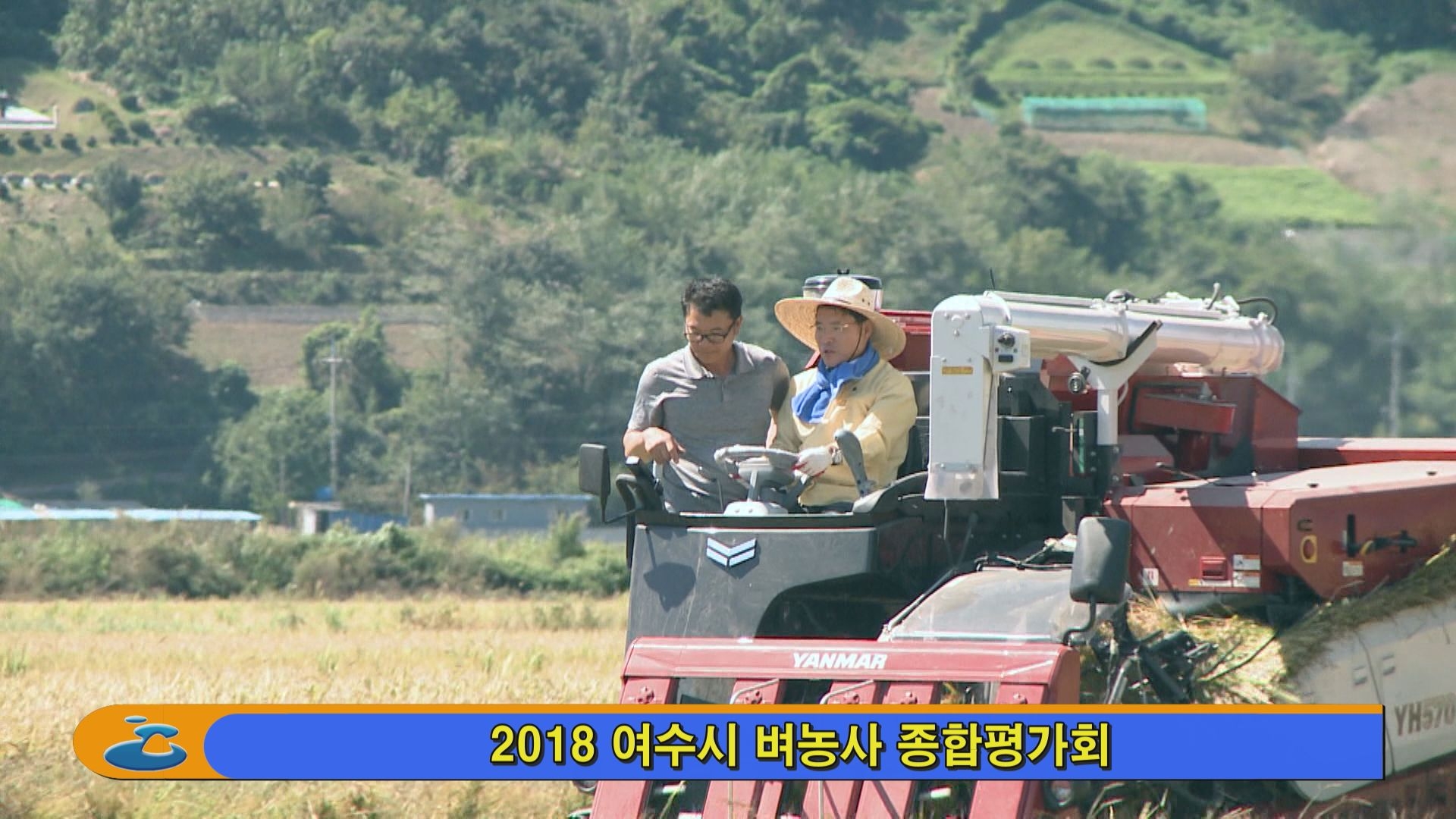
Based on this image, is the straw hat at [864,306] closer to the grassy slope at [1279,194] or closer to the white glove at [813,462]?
the white glove at [813,462]

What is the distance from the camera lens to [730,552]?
28.9 feet

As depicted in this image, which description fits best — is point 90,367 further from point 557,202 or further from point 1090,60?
point 1090,60

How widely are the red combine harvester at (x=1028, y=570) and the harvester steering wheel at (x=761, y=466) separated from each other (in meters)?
0.01

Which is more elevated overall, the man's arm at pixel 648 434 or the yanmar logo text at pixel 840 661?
the man's arm at pixel 648 434

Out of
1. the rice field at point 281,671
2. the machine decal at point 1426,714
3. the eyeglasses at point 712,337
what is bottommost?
the rice field at point 281,671

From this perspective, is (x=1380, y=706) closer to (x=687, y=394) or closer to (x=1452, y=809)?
(x=1452, y=809)

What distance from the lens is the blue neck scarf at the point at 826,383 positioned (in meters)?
9.38

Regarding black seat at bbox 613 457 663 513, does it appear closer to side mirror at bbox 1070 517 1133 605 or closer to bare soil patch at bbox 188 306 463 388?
side mirror at bbox 1070 517 1133 605

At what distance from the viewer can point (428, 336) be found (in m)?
81.1

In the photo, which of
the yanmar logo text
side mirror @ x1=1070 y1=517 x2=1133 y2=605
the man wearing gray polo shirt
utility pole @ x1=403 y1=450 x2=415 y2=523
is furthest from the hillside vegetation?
the yanmar logo text

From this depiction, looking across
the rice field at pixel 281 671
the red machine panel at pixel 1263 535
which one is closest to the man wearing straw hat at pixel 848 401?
the red machine panel at pixel 1263 535

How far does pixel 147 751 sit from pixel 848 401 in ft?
10.5

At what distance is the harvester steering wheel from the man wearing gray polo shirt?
1.20ft

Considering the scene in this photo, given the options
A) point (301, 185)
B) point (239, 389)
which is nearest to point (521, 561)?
point (239, 389)
